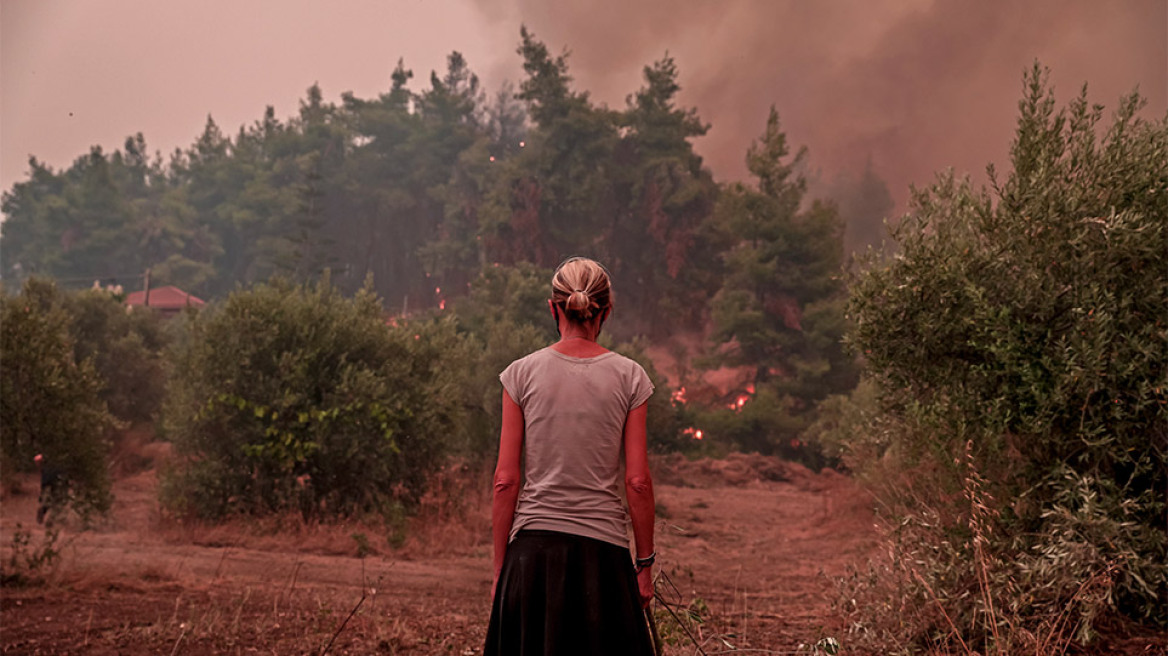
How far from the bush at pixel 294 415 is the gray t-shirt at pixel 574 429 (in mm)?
12454

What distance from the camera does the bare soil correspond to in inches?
295

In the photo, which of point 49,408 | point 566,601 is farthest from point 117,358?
point 566,601

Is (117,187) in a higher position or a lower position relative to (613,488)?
higher

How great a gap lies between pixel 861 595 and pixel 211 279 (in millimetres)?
67465

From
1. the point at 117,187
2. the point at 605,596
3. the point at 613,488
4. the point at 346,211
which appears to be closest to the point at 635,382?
the point at 613,488

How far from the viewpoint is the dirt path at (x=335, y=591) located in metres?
7.45

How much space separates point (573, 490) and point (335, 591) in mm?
8426

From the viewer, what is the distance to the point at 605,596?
3.30 metres

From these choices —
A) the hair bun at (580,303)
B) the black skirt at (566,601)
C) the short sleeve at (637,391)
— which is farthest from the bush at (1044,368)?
the hair bun at (580,303)

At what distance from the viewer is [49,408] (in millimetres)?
12586

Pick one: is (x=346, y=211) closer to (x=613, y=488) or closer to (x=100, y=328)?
(x=100, y=328)

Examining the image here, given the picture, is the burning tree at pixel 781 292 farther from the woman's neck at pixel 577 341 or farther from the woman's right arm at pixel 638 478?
the woman's neck at pixel 577 341

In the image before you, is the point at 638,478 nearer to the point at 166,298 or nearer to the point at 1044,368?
the point at 1044,368

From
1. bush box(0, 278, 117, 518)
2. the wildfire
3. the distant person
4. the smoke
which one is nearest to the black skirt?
bush box(0, 278, 117, 518)
